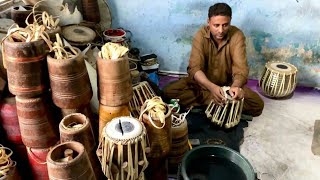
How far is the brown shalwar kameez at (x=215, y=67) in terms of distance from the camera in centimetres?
315

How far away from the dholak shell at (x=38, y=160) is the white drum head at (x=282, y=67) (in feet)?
8.88

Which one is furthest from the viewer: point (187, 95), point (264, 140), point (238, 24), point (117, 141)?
point (238, 24)

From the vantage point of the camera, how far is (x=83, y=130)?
1.69m

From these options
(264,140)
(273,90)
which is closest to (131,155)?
(264,140)

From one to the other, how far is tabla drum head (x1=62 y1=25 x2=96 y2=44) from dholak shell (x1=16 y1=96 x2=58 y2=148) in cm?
130

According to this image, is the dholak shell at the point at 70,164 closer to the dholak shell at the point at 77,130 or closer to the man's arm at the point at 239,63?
the dholak shell at the point at 77,130

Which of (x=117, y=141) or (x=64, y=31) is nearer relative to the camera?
(x=117, y=141)

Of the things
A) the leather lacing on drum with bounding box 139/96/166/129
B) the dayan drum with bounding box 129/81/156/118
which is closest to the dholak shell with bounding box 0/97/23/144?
the leather lacing on drum with bounding box 139/96/166/129

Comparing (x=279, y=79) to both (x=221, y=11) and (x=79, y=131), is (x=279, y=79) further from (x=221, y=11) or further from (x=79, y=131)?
(x=79, y=131)

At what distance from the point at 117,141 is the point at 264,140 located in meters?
1.94

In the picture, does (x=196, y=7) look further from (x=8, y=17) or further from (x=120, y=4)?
(x=8, y=17)

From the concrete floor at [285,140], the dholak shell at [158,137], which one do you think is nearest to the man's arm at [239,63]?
the concrete floor at [285,140]

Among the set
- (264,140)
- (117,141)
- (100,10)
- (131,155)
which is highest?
(100,10)

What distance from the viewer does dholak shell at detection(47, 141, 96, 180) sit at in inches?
56.1
